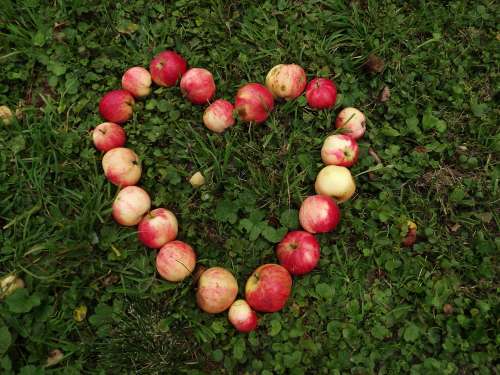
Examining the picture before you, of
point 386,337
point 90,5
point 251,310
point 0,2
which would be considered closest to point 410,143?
point 386,337

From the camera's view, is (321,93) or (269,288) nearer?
(269,288)

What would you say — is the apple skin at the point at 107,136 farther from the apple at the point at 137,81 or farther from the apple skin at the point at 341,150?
the apple skin at the point at 341,150

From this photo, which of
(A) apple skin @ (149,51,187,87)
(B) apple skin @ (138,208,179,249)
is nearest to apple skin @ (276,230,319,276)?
(B) apple skin @ (138,208,179,249)

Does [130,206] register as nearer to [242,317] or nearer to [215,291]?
[215,291]

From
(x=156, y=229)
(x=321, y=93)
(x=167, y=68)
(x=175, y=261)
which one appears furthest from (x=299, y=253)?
(x=167, y=68)

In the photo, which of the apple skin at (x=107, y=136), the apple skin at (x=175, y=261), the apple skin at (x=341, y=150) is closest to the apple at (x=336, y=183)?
the apple skin at (x=341, y=150)
